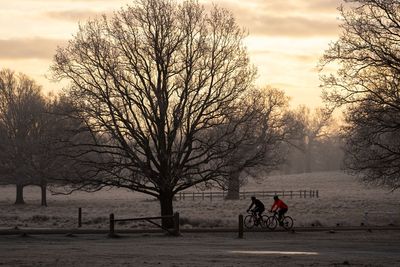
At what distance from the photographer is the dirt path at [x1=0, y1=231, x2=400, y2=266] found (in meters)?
18.9

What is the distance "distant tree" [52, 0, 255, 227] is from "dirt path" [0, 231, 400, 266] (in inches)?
166

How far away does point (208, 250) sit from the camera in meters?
22.6

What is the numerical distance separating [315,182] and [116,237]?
85.3 meters

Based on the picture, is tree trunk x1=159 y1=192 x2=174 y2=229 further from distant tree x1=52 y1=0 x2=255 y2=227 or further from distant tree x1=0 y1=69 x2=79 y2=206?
distant tree x1=0 y1=69 x2=79 y2=206

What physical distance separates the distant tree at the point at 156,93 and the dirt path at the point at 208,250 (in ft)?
13.8

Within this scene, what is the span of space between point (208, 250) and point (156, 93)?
11.5 meters

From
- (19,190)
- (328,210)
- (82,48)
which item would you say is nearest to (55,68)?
(82,48)

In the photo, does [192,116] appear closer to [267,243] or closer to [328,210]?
[267,243]

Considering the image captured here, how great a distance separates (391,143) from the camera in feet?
129

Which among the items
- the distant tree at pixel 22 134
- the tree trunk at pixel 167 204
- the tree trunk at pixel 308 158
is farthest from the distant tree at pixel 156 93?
the tree trunk at pixel 308 158

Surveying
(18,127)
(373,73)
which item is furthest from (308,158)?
(373,73)

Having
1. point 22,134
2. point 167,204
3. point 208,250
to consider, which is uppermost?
point 22,134

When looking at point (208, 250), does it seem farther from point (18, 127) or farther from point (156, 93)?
point (18, 127)

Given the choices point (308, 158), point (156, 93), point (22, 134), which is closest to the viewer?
point (156, 93)
